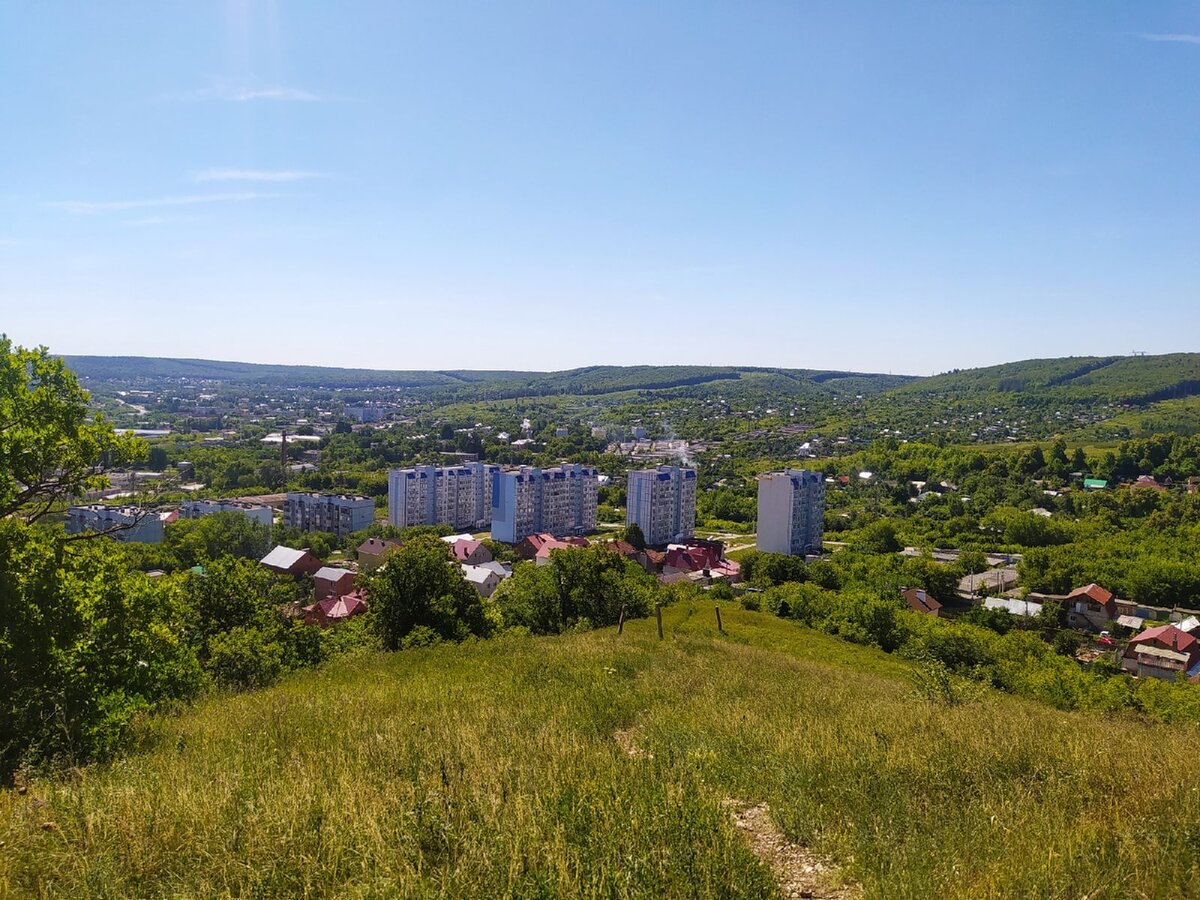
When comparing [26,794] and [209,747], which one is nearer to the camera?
[26,794]

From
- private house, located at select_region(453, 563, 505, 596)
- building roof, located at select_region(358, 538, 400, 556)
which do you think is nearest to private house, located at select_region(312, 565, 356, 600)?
private house, located at select_region(453, 563, 505, 596)

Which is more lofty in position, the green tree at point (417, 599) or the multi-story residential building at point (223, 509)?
the green tree at point (417, 599)

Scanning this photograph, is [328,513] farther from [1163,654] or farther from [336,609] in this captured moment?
[1163,654]

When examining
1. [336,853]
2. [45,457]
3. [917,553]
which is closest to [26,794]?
[336,853]

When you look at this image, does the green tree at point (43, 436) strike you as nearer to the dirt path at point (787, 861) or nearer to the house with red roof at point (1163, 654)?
the dirt path at point (787, 861)

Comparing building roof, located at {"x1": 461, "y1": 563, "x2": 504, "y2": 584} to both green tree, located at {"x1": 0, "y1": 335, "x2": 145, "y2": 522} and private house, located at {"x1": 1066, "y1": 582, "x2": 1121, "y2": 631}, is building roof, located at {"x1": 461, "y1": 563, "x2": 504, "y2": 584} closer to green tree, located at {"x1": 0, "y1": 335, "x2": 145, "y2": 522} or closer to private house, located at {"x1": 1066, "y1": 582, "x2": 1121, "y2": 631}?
green tree, located at {"x1": 0, "y1": 335, "x2": 145, "y2": 522}

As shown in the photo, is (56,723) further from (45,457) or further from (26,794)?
(45,457)

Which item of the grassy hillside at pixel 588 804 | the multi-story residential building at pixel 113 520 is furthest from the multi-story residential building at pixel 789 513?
the grassy hillside at pixel 588 804
